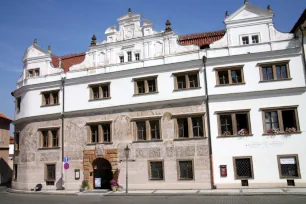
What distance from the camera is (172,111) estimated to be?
24422 millimetres

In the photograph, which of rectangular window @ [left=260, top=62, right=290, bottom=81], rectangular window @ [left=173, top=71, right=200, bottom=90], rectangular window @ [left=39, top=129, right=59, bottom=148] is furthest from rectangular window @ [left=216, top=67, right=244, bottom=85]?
rectangular window @ [left=39, top=129, right=59, bottom=148]

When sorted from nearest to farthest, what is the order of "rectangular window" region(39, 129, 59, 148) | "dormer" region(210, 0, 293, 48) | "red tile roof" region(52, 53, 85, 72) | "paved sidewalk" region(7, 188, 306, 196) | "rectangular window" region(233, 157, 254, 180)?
"paved sidewalk" region(7, 188, 306, 196)
"rectangular window" region(233, 157, 254, 180)
"dormer" region(210, 0, 293, 48)
"rectangular window" region(39, 129, 59, 148)
"red tile roof" region(52, 53, 85, 72)

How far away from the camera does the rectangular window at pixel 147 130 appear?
24.8 metres

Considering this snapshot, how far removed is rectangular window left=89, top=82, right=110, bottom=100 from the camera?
2705cm

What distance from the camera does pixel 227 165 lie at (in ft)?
73.4

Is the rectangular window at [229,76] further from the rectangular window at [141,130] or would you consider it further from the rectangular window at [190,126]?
the rectangular window at [141,130]

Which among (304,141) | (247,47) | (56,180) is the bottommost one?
(56,180)

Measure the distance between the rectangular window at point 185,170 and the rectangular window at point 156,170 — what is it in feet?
5.08

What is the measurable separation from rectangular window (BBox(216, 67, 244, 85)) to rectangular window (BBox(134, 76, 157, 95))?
5551 millimetres

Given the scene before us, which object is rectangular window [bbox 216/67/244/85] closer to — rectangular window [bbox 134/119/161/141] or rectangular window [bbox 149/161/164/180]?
rectangular window [bbox 134/119/161/141]

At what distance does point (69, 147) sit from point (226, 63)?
16.3m

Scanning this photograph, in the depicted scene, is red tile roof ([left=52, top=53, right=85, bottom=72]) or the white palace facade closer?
the white palace facade

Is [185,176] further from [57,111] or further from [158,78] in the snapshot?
[57,111]

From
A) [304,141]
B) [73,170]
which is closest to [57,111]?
[73,170]
